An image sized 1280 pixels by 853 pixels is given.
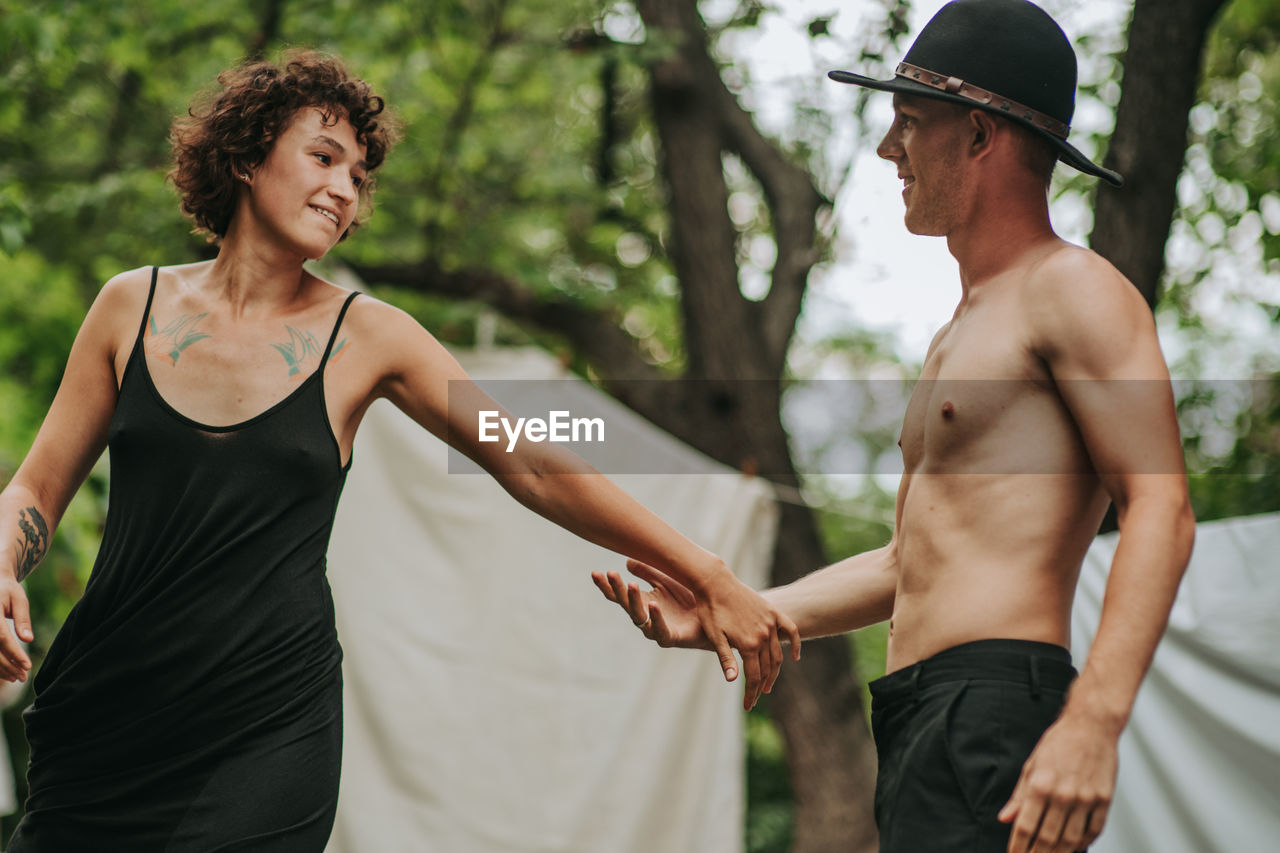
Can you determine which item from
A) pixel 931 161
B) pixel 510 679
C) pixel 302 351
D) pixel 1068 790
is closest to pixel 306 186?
pixel 302 351

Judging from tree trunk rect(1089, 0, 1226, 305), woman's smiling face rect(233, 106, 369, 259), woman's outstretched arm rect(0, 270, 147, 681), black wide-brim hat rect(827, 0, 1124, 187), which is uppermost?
tree trunk rect(1089, 0, 1226, 305)

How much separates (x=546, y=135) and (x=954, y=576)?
764 centimetres

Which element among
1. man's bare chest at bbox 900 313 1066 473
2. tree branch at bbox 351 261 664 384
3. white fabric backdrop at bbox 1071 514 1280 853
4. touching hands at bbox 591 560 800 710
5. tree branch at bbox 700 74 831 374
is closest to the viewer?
man's bare chest at bbox 900 313 1066 473

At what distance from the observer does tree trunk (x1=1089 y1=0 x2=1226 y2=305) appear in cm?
409

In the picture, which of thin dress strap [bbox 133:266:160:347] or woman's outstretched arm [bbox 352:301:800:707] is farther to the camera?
woman's outstretched arm [bbox 352:301:800:707]

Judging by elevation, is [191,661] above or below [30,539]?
below

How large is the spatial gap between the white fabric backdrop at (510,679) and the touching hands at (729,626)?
2272 mm

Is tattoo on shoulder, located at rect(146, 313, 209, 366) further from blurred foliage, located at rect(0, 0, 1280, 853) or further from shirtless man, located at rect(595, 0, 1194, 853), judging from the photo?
blurred foliage, located at rect(0, 0, 1280, 853)

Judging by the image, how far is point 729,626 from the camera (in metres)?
2.19

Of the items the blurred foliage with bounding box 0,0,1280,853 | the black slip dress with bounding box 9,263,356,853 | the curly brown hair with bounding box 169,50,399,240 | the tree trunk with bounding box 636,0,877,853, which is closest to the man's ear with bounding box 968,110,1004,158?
the curly brown hair with bounding box 169,50,399,240

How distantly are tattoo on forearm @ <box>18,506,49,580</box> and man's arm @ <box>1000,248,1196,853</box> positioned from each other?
61.8 inches

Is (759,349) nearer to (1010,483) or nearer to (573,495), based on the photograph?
(573,495)

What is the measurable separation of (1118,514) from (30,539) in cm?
171

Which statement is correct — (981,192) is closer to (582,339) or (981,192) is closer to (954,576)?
(954,576)
